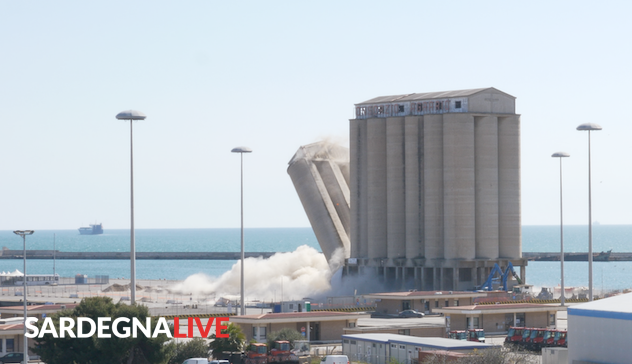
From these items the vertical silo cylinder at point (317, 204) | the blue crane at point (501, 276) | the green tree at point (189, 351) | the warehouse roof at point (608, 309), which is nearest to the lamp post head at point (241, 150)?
the green tree at point (189, 351)

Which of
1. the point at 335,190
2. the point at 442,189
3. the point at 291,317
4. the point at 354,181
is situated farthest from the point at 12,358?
the point at 335,190

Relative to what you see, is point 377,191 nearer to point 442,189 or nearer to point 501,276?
point 442,189

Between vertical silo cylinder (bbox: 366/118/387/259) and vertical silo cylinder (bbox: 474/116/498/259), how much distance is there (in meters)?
10.6

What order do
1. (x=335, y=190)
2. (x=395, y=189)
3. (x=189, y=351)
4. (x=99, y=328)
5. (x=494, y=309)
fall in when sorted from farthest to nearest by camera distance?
(x=335, y=190)
(x=395, y=189)
(x=494, y=309)
(x=189, y=351)
(x=99, y=328)

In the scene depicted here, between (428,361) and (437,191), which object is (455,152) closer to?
(437,191)

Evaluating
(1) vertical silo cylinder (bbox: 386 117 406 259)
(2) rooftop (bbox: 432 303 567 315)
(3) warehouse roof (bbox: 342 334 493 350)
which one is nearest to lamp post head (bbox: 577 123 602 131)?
(2) rooftop (bbox: 432 303 567 315)

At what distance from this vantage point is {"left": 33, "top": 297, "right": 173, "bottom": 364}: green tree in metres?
49.0

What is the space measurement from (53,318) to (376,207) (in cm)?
6380

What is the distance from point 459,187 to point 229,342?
54.2 meters

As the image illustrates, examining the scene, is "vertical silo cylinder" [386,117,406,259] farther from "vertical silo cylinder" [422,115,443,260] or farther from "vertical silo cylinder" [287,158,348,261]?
"vertical silo cylinder" [287,158,348,261]

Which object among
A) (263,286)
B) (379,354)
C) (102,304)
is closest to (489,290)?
(263,286)

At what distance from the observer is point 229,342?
5559 cm

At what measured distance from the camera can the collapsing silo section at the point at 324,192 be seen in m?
120

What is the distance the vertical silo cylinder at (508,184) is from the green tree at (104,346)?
209ft
